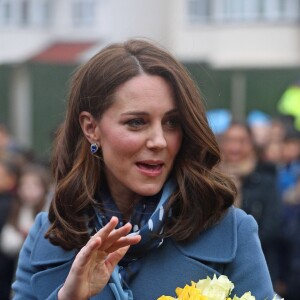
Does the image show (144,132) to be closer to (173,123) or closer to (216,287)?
(173,123)

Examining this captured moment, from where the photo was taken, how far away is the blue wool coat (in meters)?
3.94

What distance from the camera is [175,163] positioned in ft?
13.3

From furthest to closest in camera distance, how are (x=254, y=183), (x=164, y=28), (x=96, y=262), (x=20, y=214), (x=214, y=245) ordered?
1. (x=164, y=28)
2. (x=20, y=214)
3. (x=254, y=183)
4. (x=214, y=245)
5. (x=96, y=262)

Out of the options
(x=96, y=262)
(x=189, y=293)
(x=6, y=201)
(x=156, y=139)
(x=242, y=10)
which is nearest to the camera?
(x=189, y=293)

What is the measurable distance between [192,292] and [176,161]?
0.59 meters

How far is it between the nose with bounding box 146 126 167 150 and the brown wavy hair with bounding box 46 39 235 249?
0.10 m

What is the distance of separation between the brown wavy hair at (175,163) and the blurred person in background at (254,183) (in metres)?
4.44

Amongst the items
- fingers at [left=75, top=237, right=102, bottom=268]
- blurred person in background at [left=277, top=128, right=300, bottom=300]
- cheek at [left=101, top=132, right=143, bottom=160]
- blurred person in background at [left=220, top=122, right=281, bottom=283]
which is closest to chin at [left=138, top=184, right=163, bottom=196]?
cheek at [left=101, top=132, right=143, bottom=160]

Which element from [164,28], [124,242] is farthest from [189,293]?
[164,28]

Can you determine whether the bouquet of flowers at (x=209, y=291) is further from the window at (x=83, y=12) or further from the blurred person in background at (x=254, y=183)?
the window at (x=83, y=12)

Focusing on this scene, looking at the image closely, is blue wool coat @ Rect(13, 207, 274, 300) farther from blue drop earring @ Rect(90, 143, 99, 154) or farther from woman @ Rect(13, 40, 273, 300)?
blue drop earring @ Rect(90, 143, 99, 154)

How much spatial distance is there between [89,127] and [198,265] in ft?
2.03

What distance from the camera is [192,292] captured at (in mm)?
3607

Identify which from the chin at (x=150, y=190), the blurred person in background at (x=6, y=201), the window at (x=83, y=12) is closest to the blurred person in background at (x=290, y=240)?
the blurred person in background at (x=6, y=201)
